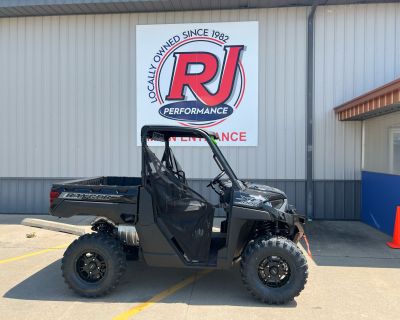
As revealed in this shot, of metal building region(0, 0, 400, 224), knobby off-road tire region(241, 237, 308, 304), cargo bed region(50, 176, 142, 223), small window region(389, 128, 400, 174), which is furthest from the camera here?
metal building region(0, 0, 400, 224)

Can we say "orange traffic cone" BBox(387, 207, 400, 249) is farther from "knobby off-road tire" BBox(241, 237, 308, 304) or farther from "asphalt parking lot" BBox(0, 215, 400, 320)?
"knobby off-road tire" BBox(241, 237, 308, 304)

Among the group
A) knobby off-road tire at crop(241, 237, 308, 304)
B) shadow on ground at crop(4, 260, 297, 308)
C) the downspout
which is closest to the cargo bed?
shadow on ground at crop(4, 260, 297, 308)

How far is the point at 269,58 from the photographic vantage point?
9.36 metres

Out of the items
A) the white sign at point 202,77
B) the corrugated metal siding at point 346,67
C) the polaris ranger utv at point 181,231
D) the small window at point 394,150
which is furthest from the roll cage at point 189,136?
the corrugated metal siding at point 346,67

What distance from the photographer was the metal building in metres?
9.18

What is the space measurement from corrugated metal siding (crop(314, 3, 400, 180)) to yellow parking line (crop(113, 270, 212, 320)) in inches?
211

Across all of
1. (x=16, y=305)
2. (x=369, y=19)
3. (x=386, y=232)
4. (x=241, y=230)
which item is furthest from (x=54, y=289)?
(x=369, y=19)

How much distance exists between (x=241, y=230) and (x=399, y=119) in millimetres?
4950

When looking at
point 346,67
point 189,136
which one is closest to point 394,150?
point 346,67

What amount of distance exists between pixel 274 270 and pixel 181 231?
119 cm

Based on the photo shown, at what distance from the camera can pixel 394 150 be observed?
7.71 m

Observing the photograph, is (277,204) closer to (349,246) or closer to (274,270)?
(274,270)

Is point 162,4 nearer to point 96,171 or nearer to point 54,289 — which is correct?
point 96,171

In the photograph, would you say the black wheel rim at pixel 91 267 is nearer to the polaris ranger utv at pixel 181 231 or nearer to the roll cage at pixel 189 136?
the polaris ranger utv at pixel 181 231
